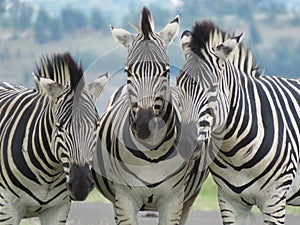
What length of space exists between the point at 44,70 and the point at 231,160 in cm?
202

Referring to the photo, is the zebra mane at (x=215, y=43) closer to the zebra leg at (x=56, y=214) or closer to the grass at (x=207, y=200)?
the zebra leg at (x=56, y=214)

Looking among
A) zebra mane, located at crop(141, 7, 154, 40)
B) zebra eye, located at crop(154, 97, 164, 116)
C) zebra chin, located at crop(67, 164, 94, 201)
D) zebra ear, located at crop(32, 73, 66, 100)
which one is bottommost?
zebra chin, located at crop(67, 164, 94, 201)

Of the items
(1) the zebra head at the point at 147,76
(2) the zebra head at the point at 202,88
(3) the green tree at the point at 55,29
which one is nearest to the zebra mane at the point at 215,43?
(2) the zebra head at the point at 202,88

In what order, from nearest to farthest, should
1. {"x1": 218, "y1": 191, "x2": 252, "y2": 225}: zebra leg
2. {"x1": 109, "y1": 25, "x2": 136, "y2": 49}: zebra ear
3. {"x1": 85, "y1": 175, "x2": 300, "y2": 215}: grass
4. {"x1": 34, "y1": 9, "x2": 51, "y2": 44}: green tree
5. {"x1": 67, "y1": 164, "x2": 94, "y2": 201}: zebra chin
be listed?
{"x1": 67, "y1": 164, "x2": 94, "y2": 201}: zebra chin, {"x1": 109, "y1": 25, "x2": 136, "y2": 49}: zebra ear, {"x1": 218, "y1": 191, "x2": 252, "y2": 225}: zebra leg, {"x1": 85, "y1": 175, "x2": 300, "y2": 215}: grass, {"x1": 34, "y1": 9, "x2": 51, "y2": 44}: green tree

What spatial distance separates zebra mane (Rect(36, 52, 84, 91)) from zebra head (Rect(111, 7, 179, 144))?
48cm

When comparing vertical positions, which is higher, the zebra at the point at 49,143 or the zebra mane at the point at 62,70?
the zebra mane at the point at 62,70

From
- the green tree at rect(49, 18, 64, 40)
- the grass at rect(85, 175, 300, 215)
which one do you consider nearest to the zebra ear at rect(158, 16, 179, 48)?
the grass at rect(85, 175, 300, 215)

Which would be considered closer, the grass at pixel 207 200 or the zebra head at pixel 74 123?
the zebra head at pixel 74 123

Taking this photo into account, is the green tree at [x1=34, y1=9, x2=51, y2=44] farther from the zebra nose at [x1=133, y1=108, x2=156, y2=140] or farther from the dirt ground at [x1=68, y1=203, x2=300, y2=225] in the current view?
the zebra nose at [x1=133, y1=108, x2=156, y2=140]

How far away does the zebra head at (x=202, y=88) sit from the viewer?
25.3 ft

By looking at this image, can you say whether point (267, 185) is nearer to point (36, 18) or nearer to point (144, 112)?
point (144, 112)

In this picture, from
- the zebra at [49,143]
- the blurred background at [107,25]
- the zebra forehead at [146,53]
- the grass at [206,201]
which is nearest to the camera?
the zebra at [49,143]

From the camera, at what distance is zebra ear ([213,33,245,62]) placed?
7.92m

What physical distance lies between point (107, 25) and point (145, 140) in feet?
151
